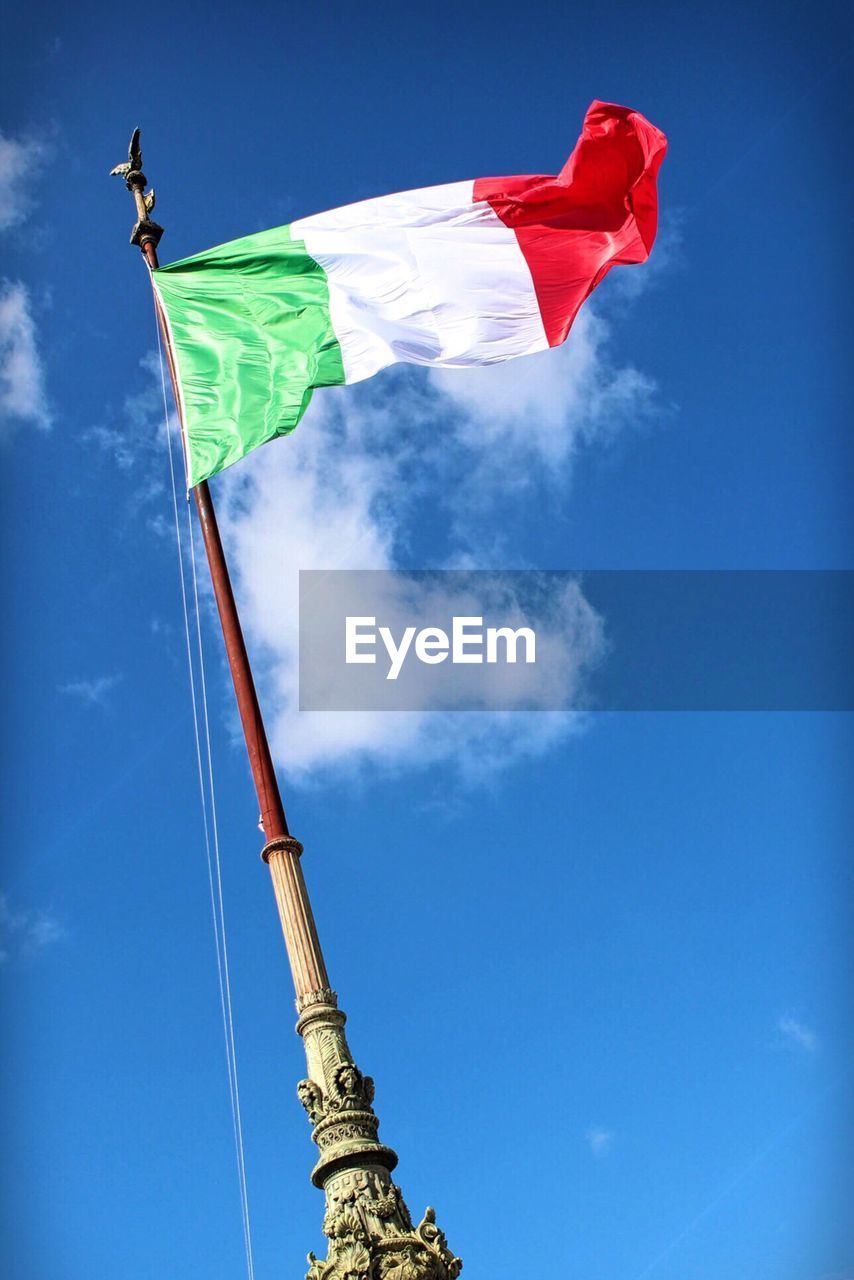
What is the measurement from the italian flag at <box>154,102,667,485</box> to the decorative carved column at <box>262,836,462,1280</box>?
19.5 feet

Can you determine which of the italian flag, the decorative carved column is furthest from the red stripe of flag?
the decorative carved column

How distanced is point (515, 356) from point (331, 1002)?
33.9ft

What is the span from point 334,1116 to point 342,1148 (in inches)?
13.1

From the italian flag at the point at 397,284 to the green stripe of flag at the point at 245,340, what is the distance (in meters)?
0.02

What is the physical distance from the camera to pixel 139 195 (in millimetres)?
→ 21125

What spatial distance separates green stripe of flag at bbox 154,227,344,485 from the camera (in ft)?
58.6

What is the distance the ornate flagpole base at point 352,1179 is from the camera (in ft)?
43.1

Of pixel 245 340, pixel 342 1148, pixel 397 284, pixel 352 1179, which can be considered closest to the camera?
pixel 352 1179

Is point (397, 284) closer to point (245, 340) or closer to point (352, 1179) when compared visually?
point (245, 340)

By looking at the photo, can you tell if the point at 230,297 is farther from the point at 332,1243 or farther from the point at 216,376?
the point at 332,1243

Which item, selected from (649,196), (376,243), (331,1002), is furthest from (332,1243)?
(649,196)

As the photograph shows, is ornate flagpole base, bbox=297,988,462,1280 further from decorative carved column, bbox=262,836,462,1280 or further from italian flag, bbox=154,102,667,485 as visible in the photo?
italian flag, bbox=154,102,667,485

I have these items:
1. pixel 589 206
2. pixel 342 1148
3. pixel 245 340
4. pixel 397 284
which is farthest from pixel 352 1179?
pixel 589 206

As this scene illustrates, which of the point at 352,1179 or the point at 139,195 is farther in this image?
the point at 139,195
